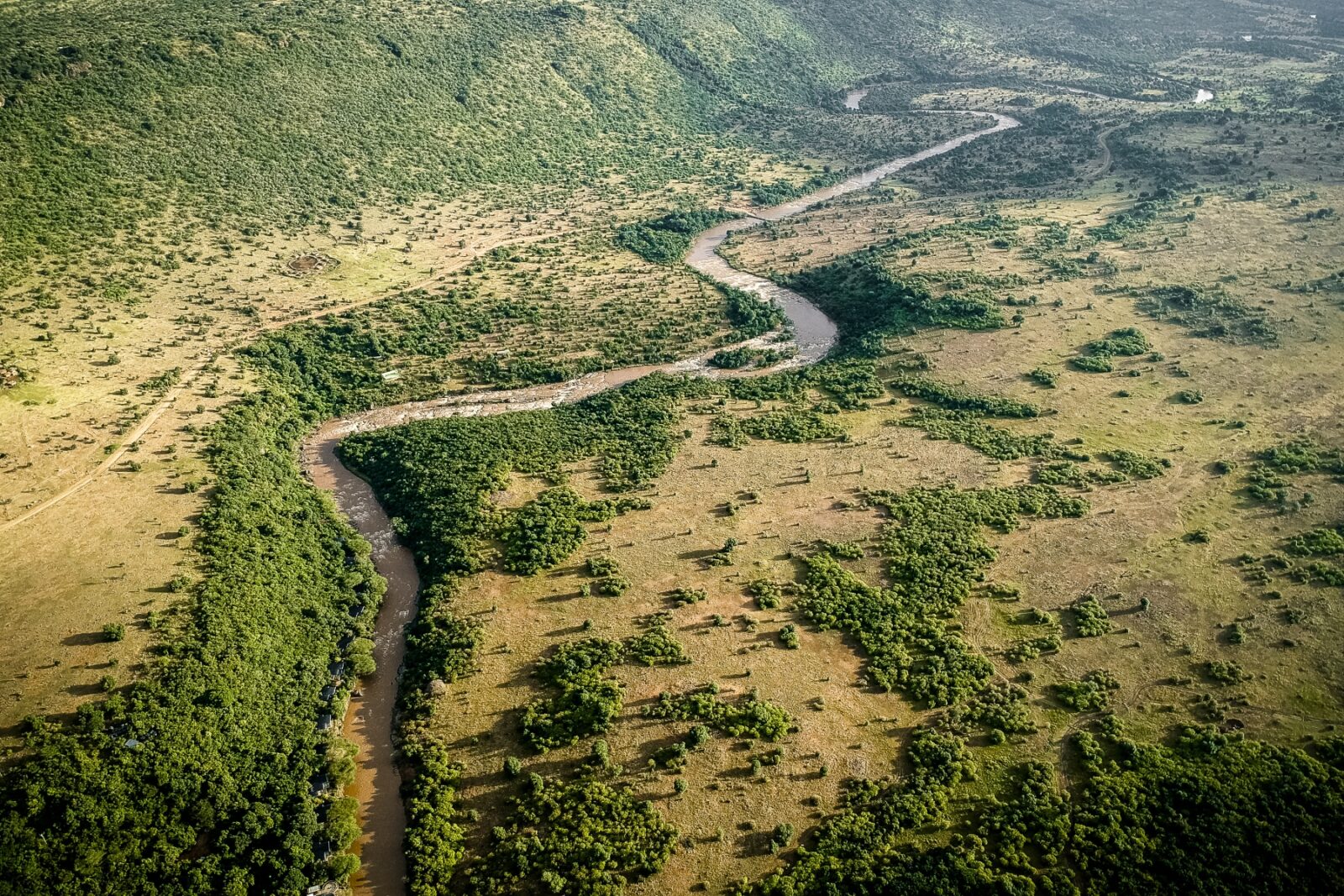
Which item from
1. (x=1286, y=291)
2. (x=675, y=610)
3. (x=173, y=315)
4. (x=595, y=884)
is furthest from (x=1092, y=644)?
(x=173, y=315)

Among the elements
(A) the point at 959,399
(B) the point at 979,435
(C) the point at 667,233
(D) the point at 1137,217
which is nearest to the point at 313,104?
(C) the point at 667,233

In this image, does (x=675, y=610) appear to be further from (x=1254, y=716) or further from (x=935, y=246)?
(x=935, y=246)

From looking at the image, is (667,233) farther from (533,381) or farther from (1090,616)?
(1090,616)

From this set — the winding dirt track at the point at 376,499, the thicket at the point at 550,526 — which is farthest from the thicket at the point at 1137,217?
the thicket at the point at 550,526

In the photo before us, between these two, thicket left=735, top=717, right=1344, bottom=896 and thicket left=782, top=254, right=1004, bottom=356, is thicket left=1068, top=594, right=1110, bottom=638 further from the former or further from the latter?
thicket left=782, top=254, right=1004, bottom=356

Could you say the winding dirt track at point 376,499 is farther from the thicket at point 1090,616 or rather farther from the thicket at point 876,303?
the thicket at point 1090,616
